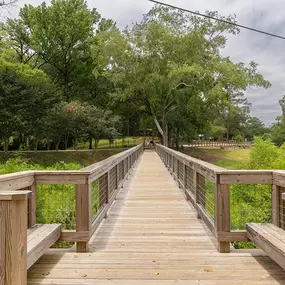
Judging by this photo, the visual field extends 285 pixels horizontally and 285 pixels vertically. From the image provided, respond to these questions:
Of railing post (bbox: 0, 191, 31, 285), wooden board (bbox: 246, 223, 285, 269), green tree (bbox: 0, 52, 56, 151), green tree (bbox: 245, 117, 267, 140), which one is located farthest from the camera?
green tree (bbox: 245, 117, 267, 140)

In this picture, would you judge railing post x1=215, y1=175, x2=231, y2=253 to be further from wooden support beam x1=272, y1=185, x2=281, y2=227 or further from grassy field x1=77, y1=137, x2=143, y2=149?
grassy field x1=77, y1=137, x2=143, y2=149

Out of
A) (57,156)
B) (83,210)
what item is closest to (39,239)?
(83,210)

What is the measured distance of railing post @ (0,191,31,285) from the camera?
1.72m

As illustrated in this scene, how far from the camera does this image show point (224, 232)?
296 cm

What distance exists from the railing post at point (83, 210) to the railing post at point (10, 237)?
1.21m

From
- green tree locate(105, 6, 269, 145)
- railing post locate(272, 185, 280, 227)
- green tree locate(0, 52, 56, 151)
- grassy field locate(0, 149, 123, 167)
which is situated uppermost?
green tree locate(105, 6, 269, 145)

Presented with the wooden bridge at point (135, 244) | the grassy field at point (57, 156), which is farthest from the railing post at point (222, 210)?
the grassy field at point (57, 156)

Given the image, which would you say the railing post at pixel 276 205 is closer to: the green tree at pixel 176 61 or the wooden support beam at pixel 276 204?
the wooden support beam at pixel 276 204

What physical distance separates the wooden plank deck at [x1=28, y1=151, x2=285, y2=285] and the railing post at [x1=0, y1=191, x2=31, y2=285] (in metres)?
0.70

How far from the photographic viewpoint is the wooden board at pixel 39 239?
2.33 meters

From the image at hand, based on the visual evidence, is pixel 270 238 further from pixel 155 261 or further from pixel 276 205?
pixel 155 261

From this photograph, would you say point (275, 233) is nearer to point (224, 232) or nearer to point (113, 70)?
point (224, 232)

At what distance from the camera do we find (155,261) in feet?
8.99

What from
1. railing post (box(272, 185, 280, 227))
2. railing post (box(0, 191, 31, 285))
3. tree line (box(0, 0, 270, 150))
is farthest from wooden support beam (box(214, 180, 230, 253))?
tree line (box(0, 0, 270, 150))
